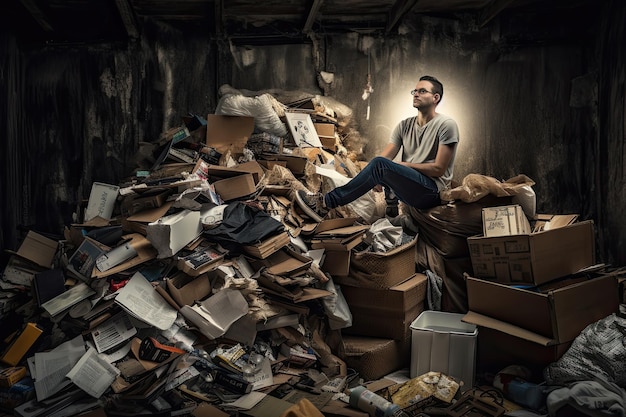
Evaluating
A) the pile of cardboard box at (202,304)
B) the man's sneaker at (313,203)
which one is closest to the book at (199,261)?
the pile of cardboard box at (202,304)

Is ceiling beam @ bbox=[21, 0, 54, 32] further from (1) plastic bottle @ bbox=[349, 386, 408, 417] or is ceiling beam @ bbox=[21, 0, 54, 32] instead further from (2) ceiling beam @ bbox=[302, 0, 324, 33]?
(1) plastic bottle @ bbox=[349, 386, 408, 417]

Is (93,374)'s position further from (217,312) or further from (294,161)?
(294,161)

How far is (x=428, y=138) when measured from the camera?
388cm

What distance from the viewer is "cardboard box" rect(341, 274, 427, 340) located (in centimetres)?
337

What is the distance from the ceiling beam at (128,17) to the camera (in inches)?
165

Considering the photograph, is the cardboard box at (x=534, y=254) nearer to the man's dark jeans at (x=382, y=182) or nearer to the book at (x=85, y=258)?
the man's dark jeans at (x=382, y=182)

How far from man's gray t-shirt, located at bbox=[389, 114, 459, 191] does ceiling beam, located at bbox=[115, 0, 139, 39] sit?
2.36 meters

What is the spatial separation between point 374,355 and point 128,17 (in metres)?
3.32

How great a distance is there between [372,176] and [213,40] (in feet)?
7.62

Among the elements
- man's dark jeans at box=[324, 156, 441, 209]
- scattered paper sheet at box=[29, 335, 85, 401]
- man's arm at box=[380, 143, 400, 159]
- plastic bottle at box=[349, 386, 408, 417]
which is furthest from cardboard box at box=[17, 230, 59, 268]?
man's arm at box=[380, 143, 400, 159]

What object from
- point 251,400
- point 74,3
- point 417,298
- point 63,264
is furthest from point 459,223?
point 74,3

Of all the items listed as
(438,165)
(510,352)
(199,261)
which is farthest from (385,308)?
(199,261)

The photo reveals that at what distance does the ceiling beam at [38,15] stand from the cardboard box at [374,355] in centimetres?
348

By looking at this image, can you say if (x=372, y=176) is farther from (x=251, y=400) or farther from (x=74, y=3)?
A: (x=74, y=3)
